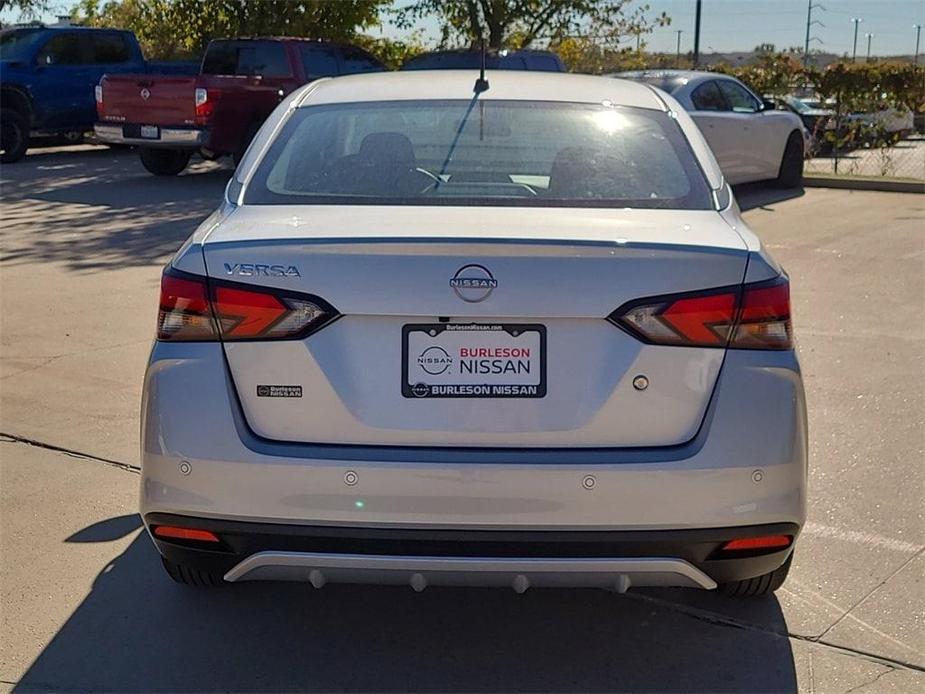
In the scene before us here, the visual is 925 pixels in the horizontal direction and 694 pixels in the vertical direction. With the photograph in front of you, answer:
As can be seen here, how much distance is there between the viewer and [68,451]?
5531 mm

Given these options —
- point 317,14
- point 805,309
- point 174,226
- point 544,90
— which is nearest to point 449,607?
point 544,90

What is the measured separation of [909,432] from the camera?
5.82m

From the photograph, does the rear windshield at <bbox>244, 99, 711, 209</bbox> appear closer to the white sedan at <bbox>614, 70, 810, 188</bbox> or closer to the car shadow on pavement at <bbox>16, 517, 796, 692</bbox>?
the car shadow on pavement at <bbox>16, 517, 796, 692</bbox>

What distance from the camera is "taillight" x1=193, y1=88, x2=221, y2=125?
15.7m

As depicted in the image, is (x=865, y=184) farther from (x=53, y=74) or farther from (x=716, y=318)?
(x=716, y=318)

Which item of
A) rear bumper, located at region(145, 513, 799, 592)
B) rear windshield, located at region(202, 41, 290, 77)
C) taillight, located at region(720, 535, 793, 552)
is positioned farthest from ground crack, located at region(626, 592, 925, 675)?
rear windshield, located at region(202, 41, 290, 77)

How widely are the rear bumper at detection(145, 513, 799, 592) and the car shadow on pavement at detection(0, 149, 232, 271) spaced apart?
7354mm

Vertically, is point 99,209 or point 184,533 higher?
point 184,533

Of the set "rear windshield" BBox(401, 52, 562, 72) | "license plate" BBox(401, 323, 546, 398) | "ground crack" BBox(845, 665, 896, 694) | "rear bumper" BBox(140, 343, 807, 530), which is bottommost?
"ground crack" BBox(845, 665, 896, 694)

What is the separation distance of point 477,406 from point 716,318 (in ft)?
2.14

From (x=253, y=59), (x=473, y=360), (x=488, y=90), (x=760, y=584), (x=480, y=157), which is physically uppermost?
(x=488, y=90)

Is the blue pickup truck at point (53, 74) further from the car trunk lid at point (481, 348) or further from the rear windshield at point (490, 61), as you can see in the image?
the car trunk lid at point (481, 348)

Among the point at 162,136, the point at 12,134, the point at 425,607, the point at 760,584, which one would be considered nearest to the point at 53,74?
the point at 12,134

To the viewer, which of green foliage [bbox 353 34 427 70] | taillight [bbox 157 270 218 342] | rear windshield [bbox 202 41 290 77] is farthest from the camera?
green foliage [bbox 353 34 427 70]
